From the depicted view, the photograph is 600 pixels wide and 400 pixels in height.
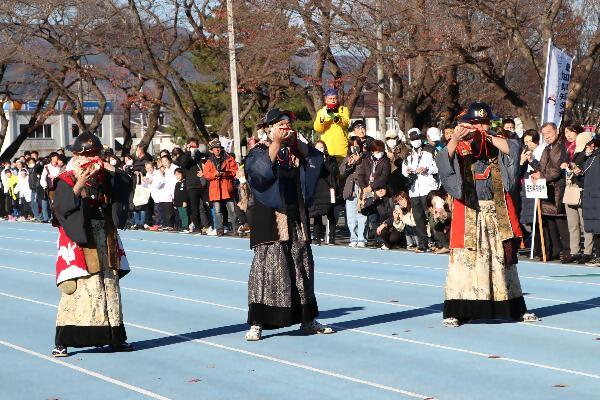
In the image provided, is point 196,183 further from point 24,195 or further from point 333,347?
point 333,347

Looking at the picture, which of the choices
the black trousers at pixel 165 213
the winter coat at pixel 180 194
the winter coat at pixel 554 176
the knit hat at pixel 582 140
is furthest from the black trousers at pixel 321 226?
the black trousers at pixel 165 213

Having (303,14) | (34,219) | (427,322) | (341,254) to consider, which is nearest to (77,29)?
(34,219)

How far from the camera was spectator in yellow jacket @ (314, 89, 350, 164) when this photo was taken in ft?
57.6

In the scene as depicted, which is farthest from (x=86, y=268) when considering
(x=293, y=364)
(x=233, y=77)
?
(x=233, y=77)

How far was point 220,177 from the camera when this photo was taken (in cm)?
2155

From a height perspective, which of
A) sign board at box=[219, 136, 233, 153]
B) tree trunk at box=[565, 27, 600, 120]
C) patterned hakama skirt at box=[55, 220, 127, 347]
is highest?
tree trunk at box=[565, 27, 600, 120]

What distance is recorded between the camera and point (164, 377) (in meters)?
8.28

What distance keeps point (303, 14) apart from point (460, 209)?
15307mm

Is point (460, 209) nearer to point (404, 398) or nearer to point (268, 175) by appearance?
point (268, 175)

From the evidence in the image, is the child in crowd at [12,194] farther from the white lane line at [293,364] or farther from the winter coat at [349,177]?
the white lane line at [293,364]

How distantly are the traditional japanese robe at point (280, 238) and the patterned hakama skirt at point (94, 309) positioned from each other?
1.14m

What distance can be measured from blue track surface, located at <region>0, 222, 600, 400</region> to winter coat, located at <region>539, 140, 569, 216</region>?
908 millimetres

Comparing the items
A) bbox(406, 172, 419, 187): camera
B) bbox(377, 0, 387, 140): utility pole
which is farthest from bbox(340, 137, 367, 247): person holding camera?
bbox(377, 0, 387, 140): utility pole

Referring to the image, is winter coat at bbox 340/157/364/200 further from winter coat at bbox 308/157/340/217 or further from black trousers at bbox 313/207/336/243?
black trousers at bbox 313/207/336/243
